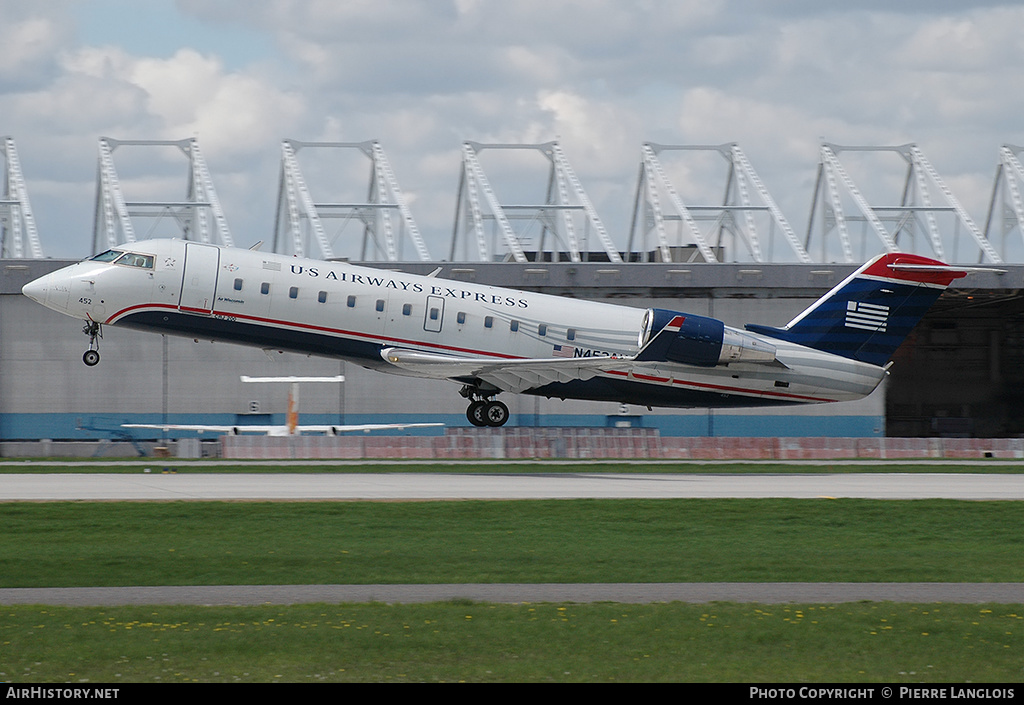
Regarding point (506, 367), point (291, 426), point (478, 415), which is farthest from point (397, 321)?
point (291, 426)

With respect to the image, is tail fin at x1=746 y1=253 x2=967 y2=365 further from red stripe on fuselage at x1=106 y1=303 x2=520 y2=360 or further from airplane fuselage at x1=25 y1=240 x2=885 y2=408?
red stripe on fuselage at x1=106 y1=303 x2=520 y2=360

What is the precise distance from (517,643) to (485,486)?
17450 mm

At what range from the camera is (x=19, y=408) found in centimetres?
5109

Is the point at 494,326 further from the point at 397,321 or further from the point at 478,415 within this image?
the point at 478,415

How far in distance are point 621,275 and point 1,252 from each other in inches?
1198

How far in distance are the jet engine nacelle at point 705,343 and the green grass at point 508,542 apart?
30.9 ft

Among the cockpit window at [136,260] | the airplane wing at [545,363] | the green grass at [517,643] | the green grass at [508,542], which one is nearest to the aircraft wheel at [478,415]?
the airplane wing at [545,363]

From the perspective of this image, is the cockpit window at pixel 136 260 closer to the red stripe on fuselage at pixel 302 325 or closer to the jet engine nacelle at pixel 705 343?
the red stripe on fuselage at pixel 302 325

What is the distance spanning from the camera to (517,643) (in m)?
11.3

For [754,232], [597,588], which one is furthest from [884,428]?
[597,588]

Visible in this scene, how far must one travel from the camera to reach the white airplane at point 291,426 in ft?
158

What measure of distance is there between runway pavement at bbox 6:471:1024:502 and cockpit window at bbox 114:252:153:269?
18.8ft

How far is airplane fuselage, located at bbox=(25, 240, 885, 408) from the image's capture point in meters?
31.9
